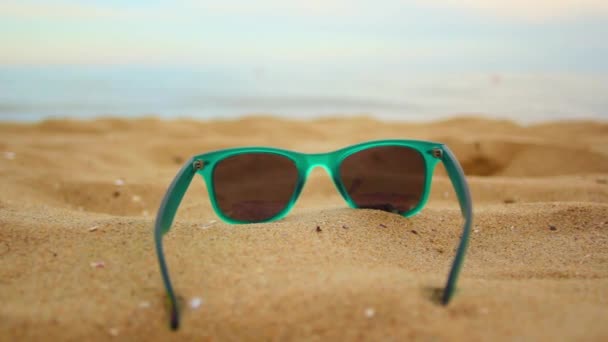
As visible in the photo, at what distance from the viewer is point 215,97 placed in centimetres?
1120

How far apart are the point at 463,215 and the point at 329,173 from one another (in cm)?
69

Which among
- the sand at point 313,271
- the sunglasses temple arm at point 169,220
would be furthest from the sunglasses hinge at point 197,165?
the sand at point 313,271

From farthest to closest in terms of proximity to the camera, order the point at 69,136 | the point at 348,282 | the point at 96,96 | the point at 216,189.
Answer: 1. the point at 96,96
2. the point at 69,136
3. the point at 216,189
4. the point at 348,282

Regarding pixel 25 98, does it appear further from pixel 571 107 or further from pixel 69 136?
pixel 571 107

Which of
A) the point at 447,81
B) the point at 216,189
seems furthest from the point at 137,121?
the point at 447,81

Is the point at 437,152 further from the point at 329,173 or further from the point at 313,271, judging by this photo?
the point at 313,271

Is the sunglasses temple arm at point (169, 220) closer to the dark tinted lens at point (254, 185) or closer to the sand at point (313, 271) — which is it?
the sand at point (313, 271)

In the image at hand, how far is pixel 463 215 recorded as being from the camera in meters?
1.40

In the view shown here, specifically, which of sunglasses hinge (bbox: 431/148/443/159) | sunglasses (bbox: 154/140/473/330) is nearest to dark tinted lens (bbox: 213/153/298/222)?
sunglasses (bbox: 154/140/473/330)

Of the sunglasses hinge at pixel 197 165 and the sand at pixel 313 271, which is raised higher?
the sunglasses hinge at pixel 197 165

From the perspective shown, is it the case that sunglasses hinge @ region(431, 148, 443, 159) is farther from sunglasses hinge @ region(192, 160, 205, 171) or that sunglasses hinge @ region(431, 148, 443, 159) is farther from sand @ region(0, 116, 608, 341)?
sunglasses hinge @ region(192, 160, 205, 171)

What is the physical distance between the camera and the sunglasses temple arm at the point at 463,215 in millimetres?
1134

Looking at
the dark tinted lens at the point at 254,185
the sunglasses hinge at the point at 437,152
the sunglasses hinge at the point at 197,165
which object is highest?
the sunglasses hinge at the point at 437,152

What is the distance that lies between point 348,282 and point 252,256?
0.32 meters
